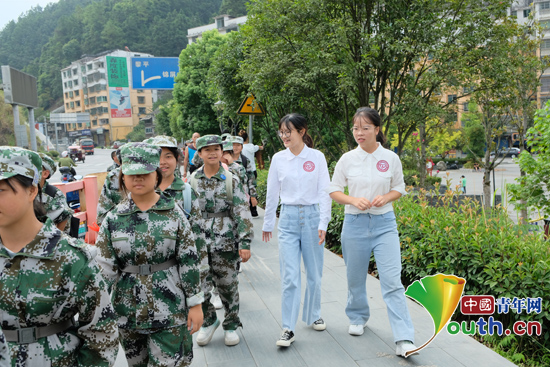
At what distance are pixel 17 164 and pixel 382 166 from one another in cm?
267

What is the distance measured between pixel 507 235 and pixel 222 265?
2.60 metres

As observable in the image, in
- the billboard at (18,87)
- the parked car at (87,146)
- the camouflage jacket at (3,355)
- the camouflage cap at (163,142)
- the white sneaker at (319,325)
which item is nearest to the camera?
the camouflage jacket at (3,355)

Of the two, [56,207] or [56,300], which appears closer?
[56,300]

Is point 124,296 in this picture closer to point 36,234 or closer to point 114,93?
point 36,234

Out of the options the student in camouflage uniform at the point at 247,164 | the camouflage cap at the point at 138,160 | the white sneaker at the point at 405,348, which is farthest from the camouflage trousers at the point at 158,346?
the student in camouflage uniform at the point at 247,164

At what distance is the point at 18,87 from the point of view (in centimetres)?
1711

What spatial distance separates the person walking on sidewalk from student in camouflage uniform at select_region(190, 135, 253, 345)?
0.79 meters

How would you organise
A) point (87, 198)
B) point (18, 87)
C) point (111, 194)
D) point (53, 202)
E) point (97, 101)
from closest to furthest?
point (111, 194) → point (53, 202) → point (87, 198) → point (18, 87) → point (97, 101)

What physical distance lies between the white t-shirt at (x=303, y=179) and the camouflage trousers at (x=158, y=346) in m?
1.61

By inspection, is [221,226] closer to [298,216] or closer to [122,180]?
[298,216]

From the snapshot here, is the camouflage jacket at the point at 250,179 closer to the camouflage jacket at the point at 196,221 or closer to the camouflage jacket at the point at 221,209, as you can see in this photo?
the camouflage jacket at the point at 221,209

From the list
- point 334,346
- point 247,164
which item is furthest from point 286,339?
point 247,164

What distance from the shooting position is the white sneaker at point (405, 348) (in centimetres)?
364

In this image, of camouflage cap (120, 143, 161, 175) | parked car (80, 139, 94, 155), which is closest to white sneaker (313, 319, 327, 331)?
camouflage cap (120, 143, 161, 175)
